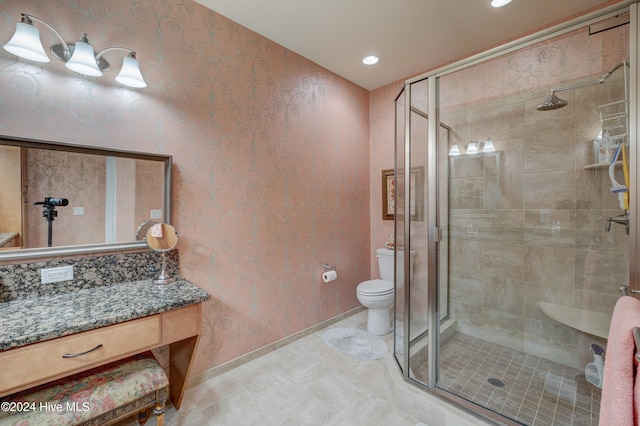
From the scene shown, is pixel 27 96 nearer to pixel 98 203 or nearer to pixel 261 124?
pixel 98 203

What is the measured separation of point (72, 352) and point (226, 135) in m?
1.57

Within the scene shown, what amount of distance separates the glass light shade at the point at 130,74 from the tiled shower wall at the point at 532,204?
1.91m

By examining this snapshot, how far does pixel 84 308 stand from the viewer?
1.29 m

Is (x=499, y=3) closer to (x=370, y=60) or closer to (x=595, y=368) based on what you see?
(x=370, y=60)

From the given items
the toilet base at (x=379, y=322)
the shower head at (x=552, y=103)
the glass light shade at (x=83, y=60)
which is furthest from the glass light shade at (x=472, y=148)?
the glass light shade at (x=83, y=60)

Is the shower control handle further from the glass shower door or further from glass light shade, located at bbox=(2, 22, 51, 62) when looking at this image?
glass light shade, located at bbox=(2, 22, 51, 62)

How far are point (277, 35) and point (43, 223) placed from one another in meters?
2.13

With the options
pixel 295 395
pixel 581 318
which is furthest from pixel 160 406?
pixel 581 318

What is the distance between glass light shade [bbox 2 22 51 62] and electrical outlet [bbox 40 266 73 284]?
1.08 metres

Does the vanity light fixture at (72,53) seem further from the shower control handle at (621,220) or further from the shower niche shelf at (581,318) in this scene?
the shower niche shelf at (581,318)

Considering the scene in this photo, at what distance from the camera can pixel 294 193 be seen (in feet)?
8.55

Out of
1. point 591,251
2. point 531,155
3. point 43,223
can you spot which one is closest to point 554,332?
point 591,251

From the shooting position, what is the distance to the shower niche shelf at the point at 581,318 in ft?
5.76

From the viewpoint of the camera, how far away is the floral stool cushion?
42.9 inches
